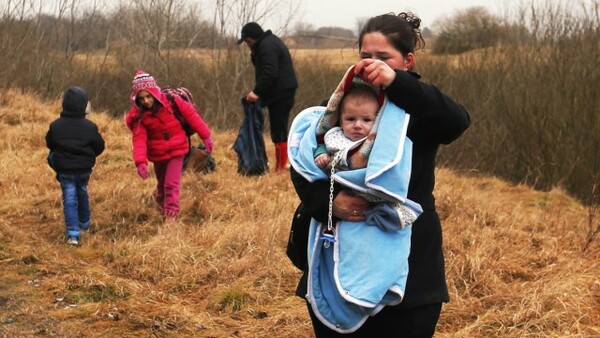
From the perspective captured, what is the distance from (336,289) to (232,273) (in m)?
3.07

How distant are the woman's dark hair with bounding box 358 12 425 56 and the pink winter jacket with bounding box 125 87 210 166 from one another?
4.05 meters

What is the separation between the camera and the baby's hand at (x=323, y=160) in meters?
2.13

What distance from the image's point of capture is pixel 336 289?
2111mm

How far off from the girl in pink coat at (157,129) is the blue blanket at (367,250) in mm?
4034

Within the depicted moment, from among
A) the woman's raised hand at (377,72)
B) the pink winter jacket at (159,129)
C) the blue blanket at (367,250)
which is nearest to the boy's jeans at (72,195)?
the pink winter jacket at (159,129)

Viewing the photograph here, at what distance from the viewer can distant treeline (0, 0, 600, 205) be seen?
12.0 meters

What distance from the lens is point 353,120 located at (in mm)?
2131

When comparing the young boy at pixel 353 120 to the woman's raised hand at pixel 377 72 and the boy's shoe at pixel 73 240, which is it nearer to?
the woman's raised hand at pixel 377 72

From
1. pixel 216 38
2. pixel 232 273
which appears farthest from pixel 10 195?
pixel 216 38

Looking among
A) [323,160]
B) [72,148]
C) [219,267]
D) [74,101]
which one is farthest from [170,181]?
[323,160]

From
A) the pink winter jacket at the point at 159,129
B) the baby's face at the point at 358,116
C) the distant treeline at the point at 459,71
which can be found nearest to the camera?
the baby's face at the point at 358,116

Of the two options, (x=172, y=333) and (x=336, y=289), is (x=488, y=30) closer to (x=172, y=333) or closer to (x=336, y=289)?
(x=172, y=333)

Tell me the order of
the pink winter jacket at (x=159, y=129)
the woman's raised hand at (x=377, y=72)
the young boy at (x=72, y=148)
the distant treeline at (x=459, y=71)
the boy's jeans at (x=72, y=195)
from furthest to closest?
the distant treeline at (x=459, y=71) < the pink winter jacket at (x=159, y=129) < the boy's jeans at (x=72, y=195) < the young boy at (x=72, y=148) < the woman's raised hand at (x=377, y=72)

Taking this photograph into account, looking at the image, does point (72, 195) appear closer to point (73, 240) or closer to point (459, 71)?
point (73, 240)
